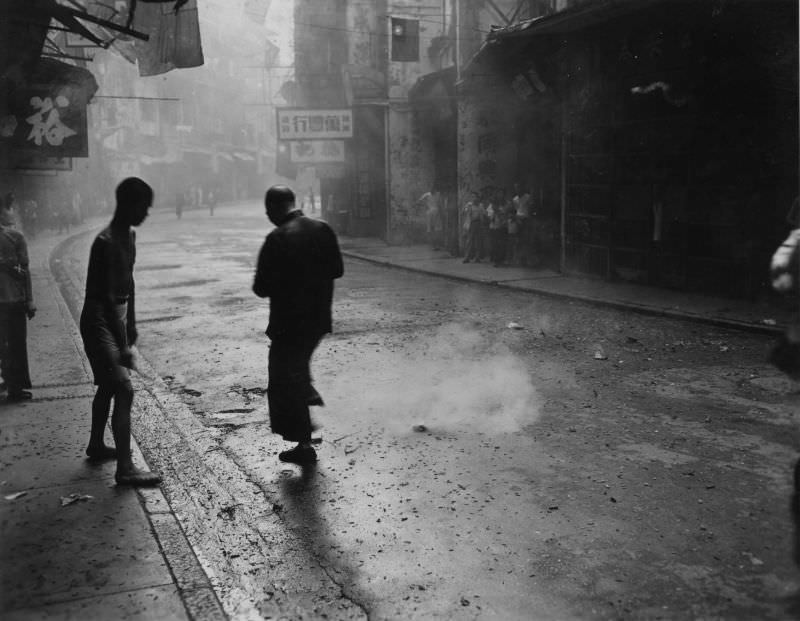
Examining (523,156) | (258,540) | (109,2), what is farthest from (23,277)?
(523,156)

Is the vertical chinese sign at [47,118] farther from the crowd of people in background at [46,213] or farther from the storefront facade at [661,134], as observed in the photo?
the crowd of people in background at [46,213]

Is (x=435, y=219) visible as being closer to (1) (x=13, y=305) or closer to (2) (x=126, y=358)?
(1) (x=13, y=305)

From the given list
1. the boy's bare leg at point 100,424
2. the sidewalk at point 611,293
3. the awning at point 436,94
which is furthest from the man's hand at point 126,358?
the awning at point 436,94

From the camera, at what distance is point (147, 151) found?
5588 centimetres

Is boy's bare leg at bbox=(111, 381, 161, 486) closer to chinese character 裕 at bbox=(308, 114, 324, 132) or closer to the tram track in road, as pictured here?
the tram track in road

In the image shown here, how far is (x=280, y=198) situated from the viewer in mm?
5609

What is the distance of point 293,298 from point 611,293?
969 centimetres

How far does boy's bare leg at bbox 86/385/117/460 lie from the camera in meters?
5.46

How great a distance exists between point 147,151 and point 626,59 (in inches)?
1852

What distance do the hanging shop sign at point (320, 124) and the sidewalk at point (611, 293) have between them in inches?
260

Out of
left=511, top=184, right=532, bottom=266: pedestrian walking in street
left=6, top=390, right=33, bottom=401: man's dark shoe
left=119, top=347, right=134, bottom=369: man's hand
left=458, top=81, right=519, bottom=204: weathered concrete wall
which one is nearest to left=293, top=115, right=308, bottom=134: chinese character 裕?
left=458, top=81, right=519, bottom=204: weathered concrete wall

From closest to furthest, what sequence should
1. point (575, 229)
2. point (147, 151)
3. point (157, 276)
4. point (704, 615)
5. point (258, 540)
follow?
point (704, 615), point (258, 540), point (575, 229), point (157, 276), point (147, 151)

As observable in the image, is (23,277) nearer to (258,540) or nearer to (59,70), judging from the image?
(258,540)

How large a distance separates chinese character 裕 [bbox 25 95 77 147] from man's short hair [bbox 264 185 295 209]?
356 inches
